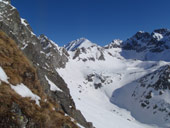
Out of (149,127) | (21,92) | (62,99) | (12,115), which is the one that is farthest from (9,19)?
(149,127)

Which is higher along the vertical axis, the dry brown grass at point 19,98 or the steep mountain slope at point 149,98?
the steep mountain slope at point 149,98

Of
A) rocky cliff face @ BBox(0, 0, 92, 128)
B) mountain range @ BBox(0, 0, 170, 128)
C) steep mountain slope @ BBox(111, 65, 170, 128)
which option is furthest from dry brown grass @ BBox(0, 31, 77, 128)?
steep mountain slope @ BBox(111, 65, 170, 128)

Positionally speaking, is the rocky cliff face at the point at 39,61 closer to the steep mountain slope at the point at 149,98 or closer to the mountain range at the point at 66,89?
the mountain range at the point at 66,89

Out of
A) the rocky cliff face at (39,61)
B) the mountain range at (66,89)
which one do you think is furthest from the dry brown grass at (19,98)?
the rocky cliff face at (39,61)

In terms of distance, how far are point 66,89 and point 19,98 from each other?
24721mm

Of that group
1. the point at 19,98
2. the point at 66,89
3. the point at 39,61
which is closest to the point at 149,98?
the point at 66,89

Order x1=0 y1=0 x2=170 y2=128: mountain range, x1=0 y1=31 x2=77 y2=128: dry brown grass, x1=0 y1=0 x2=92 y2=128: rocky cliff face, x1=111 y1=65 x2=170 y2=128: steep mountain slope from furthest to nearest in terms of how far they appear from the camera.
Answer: x1=111 y1=65 x2=170 y2=128: steep mountain slope, x1=0 y1=0 x2=92 y2=128: rocky cliff face, x1=0 y1=0 x2=170 y2=128: mountain range, x1=0 y1=31 x2=77 y2=128: dry brown grass

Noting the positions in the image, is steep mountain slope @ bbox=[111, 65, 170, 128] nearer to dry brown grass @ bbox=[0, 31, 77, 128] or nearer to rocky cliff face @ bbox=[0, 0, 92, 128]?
rocky cliff face @ bbox=[0, 0, 92, 128]

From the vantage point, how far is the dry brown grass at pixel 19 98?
34.4 feet

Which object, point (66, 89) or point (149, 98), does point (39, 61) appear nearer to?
point (66, 89)

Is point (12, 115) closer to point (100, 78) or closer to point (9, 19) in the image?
point (9, 19)

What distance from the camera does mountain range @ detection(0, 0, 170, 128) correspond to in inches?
495

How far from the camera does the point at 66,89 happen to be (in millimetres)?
36656

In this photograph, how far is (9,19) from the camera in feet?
141
